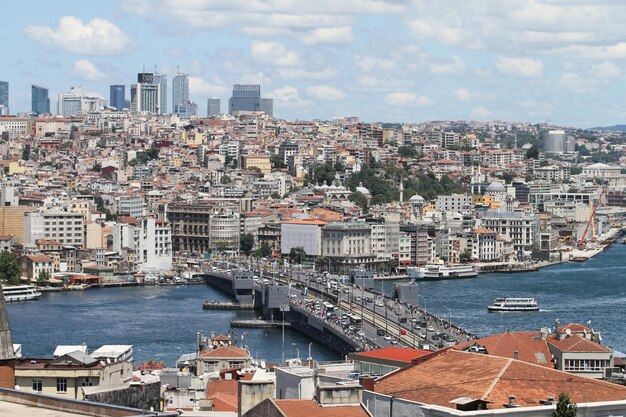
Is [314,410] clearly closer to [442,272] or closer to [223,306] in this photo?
[223,306]

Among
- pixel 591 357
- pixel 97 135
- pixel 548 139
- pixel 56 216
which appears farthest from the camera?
pixel 548 139

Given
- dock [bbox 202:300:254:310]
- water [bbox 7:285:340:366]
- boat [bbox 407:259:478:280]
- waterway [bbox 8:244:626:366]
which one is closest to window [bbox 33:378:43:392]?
water [bbox 7:285:340:366]

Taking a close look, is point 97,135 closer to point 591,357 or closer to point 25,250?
point 25,250

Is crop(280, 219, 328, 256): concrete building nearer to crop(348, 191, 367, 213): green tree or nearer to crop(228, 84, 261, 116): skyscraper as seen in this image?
crop(348, 191, 367, 213): green tree

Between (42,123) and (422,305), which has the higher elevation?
(42,123)

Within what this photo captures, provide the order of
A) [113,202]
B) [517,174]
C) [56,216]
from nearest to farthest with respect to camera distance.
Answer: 1. [56,216]
2. [113,202]
3. [517,174]

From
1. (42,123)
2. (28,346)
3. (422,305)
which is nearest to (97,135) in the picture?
(42,123)

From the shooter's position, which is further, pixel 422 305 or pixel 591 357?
pixel 422 305
